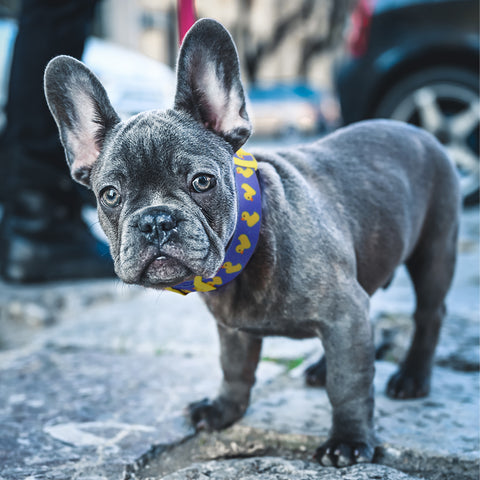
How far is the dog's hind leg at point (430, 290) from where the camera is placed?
7.82 feet

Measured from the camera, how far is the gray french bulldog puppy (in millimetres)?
1723

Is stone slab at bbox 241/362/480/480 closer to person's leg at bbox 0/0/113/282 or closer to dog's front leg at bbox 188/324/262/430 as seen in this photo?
dog's front leg at bbox 188/324/262/430

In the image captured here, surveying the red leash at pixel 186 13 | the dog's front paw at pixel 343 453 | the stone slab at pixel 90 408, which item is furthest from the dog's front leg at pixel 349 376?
the red leash at pixel 186 13

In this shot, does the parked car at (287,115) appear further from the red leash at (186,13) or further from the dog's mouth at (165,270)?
the dog's mouth at (165,270)

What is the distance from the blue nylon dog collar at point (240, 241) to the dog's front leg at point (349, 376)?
0.31m

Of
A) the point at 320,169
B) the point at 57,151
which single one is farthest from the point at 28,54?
the point at 320,169

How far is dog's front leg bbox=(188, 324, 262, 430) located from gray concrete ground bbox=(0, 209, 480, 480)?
0.15ft

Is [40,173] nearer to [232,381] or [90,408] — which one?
[90,408]

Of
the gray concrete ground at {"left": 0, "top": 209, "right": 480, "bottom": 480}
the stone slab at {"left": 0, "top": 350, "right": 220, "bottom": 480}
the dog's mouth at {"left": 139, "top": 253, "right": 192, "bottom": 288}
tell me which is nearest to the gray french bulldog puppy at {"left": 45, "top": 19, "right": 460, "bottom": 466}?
the dog's mouth at {"left": 139, "top": 253, "right": 192, "bottom": 288}

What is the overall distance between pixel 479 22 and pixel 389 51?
701 millimetres

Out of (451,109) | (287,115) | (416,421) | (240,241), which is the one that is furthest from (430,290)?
(287,115)

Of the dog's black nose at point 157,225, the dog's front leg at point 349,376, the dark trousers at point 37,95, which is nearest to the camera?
the dog's black nose at point 157,225

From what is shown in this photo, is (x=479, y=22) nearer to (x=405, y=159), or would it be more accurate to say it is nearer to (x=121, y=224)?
(x=405, y=159)

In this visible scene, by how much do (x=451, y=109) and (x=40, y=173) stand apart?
3299 mm
